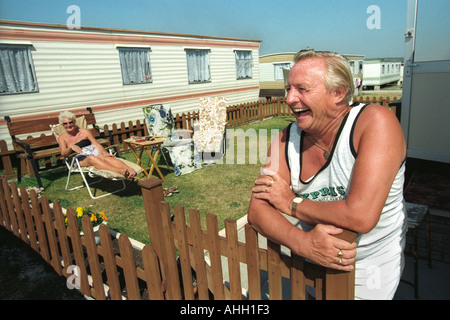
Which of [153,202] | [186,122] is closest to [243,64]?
[186,122]

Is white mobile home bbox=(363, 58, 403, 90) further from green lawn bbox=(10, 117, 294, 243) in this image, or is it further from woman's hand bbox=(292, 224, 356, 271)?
woman's hand bbox=(292, 224, 356, 271)

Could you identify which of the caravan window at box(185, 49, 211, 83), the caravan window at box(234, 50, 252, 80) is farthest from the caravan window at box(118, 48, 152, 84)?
the caravan window at box(234, 50, 252, 80)

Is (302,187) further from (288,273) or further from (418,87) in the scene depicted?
(418,87)

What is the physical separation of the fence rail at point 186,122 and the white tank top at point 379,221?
5512 millimetres

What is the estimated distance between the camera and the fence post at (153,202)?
6.66ft

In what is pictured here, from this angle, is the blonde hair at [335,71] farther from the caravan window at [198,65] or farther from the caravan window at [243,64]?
the caravan window at [243,64]

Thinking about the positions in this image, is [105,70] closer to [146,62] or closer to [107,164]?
[146,62]

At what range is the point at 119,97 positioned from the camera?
11.4 m

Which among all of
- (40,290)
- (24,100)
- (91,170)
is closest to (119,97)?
(24,100)

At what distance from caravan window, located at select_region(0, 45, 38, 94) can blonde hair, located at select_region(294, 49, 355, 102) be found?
32.2 feet

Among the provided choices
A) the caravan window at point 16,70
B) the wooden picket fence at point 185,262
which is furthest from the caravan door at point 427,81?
the caravan window at point 16,70

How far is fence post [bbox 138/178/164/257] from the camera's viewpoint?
2029mm
